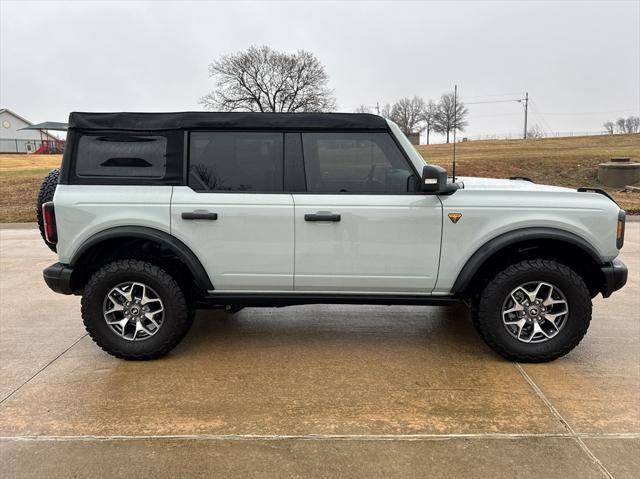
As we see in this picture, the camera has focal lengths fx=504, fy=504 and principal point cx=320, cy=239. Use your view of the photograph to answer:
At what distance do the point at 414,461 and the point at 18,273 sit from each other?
6026mm

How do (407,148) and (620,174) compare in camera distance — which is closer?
(407,148)

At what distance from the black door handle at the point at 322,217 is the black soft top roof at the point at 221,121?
654 millimetres

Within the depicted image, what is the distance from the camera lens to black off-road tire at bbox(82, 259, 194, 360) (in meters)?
3.70

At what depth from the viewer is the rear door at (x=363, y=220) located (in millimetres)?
3611

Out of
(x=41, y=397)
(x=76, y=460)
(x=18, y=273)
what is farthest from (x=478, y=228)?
(x=18, y=273)

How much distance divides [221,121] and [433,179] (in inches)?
62.9

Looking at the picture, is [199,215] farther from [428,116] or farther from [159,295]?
[428,116]

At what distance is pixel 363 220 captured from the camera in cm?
361

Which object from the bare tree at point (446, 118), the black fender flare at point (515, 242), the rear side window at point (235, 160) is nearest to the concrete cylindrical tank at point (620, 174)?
the black fender flare at point (515, 242)

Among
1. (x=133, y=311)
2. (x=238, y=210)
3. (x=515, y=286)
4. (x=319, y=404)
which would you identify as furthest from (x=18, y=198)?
(x=515, y=286)

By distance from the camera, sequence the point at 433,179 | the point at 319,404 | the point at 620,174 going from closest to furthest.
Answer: the point at 319,404 → the point at 433,179 → the point at 620,174

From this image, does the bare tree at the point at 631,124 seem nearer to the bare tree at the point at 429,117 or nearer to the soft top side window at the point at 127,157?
the bare tree at the point at 429,117

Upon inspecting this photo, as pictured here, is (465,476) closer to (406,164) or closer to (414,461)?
(414,461)

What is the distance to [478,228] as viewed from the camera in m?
3.61
